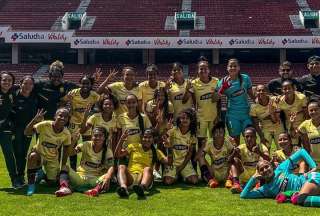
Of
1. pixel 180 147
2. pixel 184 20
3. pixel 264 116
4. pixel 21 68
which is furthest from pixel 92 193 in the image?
pixel 184 20

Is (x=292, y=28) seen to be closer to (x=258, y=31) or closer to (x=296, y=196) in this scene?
(x=258, y=31)

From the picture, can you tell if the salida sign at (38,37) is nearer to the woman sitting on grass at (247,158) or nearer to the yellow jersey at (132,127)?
the yellow jersey at (132,127)

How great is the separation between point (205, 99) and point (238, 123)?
78cm

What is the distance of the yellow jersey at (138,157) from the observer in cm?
698

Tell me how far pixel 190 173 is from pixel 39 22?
29148mm

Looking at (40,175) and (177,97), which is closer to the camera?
(40,175)

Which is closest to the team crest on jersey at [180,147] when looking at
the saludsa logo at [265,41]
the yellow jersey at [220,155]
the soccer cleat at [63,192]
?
the yellow jersey at [220,155]

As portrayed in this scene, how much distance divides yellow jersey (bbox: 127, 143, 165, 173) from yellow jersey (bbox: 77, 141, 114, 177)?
1.12ft

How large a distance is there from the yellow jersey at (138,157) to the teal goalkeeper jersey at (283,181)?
1.68 meters

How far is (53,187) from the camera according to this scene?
23.7 ft

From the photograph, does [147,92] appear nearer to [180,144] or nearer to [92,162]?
[180,144]

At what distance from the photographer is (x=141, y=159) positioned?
23.3 feet

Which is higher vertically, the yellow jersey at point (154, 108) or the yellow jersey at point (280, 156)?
the yellow jersey at point (154, 108)

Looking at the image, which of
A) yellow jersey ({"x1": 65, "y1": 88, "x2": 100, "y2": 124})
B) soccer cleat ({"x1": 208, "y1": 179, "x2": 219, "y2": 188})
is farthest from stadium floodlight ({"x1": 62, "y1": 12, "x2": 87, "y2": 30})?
soccer cleat ({"x1": 208, "y1": 179, "x2": 219, "y2": 188})
